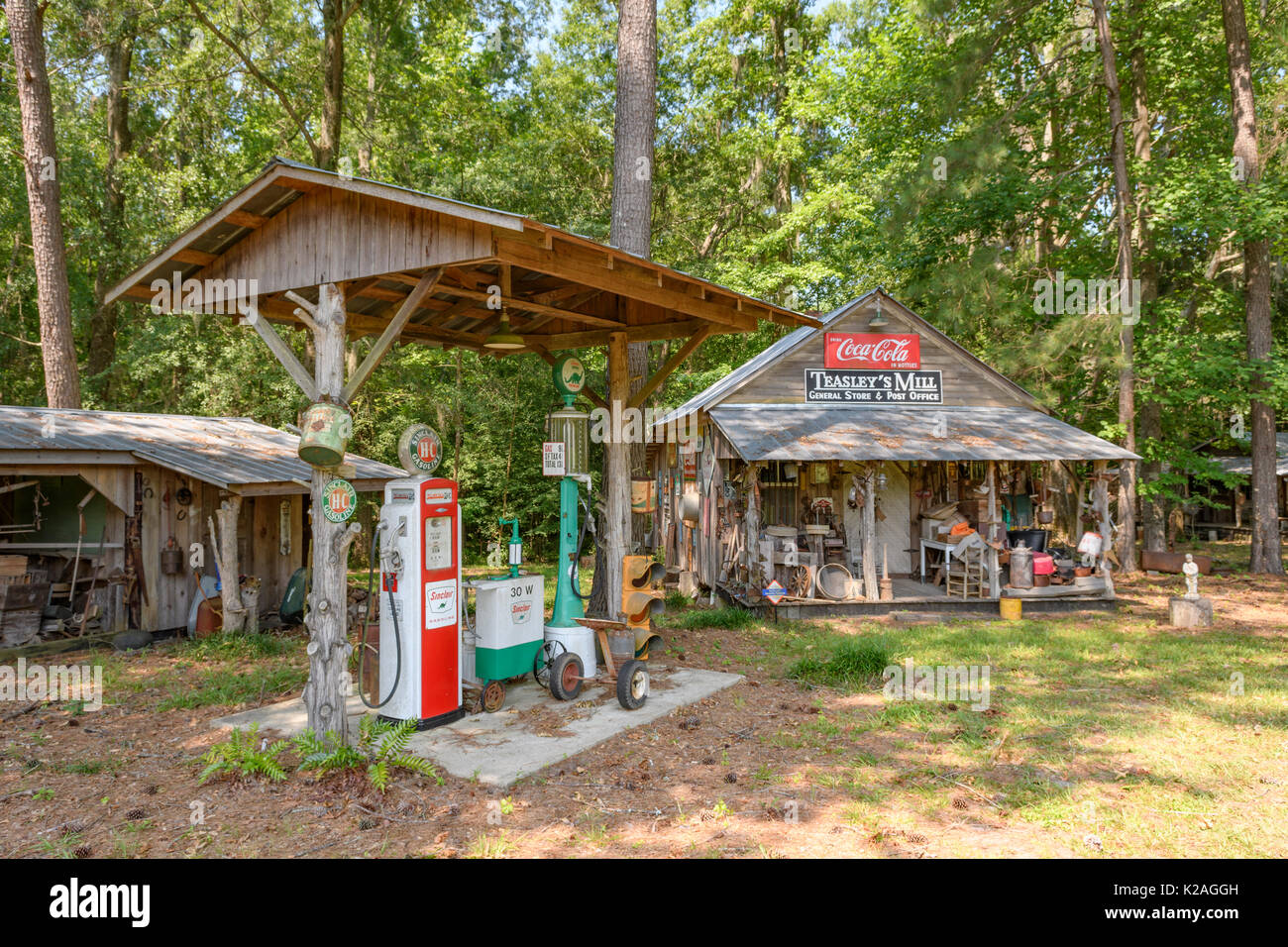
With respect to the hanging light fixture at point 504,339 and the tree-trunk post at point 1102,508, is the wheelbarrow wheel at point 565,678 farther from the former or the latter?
the tree-trunk post at point 1102,508

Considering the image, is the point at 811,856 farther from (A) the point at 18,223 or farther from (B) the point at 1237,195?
(A) the point at 18,223

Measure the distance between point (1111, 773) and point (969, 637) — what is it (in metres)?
4.84

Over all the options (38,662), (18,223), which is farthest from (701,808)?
(18,223)

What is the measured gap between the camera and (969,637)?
33.0 ft

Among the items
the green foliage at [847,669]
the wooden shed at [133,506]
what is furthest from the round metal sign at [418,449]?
the green foliage at [847,669]

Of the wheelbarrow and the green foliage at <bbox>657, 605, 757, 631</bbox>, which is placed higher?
the wheelbarrow

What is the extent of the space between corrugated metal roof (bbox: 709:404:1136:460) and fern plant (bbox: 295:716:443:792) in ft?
22.6

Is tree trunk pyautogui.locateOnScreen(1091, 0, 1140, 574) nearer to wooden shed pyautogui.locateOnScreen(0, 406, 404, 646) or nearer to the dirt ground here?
the dirt ground

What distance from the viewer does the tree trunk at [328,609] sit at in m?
5.40

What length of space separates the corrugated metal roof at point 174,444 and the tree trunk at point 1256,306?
54.5 ft

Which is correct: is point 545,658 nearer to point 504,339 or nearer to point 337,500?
point 337,500

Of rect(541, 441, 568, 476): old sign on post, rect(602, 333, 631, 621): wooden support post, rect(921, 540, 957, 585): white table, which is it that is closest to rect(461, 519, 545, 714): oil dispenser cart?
rect(541, 441, 568, 476): old sign on post

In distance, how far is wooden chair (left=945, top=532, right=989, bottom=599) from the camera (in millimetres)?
12250

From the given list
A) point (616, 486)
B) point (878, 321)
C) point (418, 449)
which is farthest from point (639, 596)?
point (878, 321)
